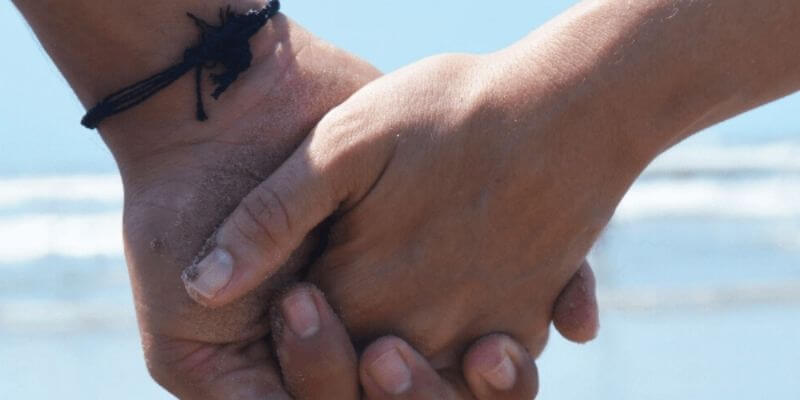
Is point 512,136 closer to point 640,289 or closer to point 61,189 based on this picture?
point 640,289

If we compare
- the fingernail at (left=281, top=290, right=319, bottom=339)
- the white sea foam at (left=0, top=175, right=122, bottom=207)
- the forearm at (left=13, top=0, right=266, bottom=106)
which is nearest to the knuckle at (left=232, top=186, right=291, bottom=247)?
the fingernail at (left=281, top=290, right=319, bottom=339)

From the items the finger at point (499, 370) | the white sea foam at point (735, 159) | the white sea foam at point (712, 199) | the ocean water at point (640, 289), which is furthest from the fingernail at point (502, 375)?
the white sea foam at point (735, 159)

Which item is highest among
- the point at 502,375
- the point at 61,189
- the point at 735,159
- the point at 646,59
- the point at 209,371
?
the point at 735,159

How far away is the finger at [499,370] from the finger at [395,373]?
0.23 ft

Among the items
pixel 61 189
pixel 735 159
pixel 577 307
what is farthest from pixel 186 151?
pixel 735 159

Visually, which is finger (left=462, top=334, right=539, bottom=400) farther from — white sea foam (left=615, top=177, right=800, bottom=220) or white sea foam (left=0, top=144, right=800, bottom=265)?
white sea foam (left=615, top=177, right=800, bottom=220)

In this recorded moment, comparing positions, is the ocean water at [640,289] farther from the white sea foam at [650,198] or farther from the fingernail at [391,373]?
the fingernail at [391,373]

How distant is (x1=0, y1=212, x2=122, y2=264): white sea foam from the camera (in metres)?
6.36

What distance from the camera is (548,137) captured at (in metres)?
1.75

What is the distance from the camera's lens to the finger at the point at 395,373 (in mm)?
1814

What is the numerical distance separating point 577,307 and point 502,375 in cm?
14

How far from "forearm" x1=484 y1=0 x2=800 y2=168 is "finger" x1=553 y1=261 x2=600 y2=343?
0.81 ft

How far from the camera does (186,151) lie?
1797 mm

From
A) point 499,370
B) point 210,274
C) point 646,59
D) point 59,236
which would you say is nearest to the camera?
point 210,274
